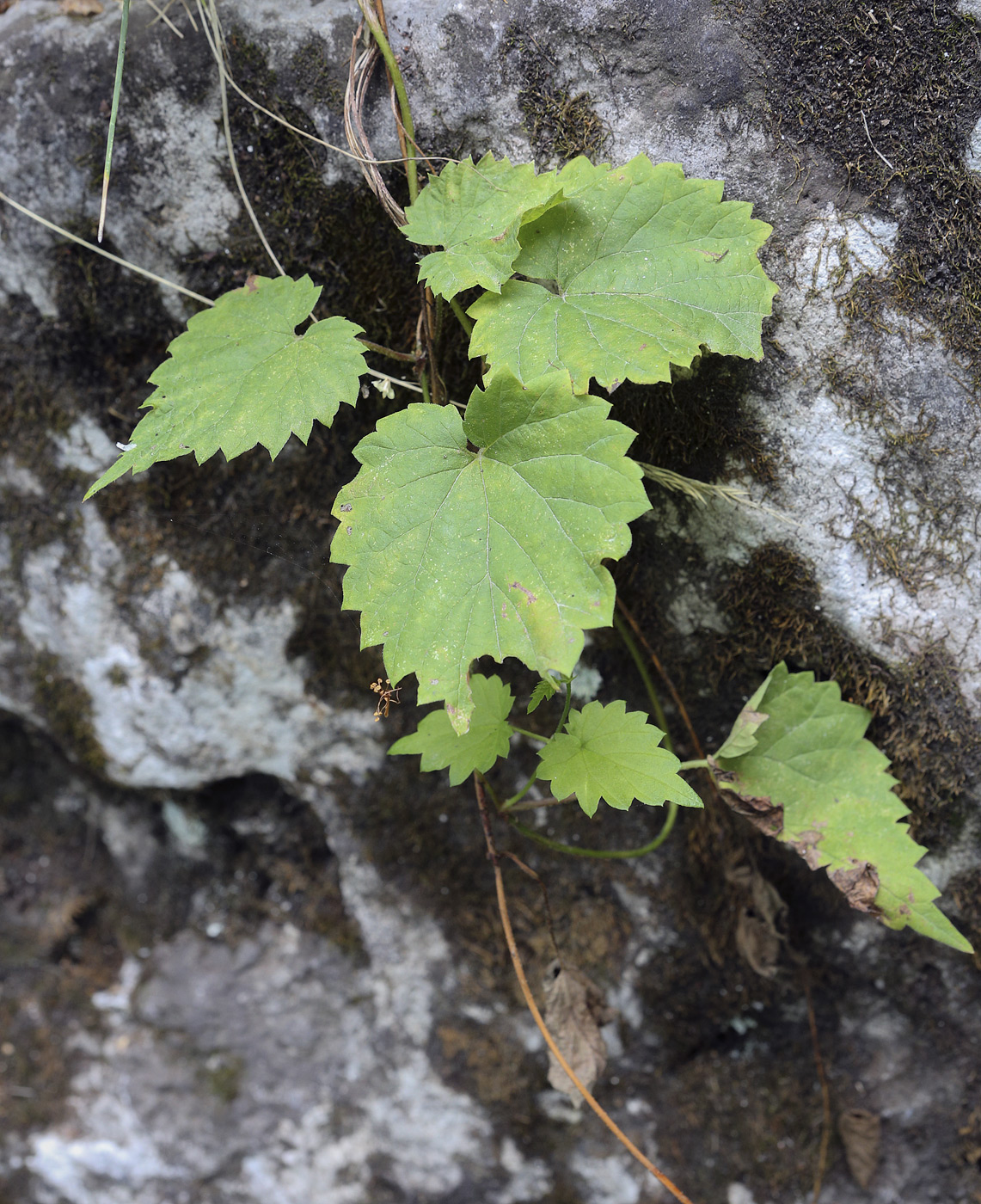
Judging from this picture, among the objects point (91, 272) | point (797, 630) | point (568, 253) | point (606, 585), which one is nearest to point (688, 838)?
point (797, 630)

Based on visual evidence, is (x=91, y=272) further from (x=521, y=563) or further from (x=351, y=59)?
(x=521, y=563)

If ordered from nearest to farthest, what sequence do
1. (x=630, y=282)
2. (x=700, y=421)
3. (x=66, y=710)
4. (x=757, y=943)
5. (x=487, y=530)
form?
(x=487, y=530) < (x=630, y=282) < (x=700, y=421) < (x=757, y=943) < (x=66, y=710)

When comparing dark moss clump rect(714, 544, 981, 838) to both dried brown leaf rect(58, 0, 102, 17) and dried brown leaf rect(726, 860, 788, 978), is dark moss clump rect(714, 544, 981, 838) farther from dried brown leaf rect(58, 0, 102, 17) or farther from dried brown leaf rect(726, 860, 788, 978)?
dried brown leaf rect(58, 0, 102, 17)

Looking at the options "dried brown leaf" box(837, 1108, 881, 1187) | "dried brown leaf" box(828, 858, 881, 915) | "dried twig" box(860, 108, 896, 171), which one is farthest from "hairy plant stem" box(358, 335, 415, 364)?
"dried brown leaf" box(837, 1108, 881, 1187)

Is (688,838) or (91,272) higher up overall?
(91,272)

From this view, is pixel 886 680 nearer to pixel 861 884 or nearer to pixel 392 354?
pixel 861 884

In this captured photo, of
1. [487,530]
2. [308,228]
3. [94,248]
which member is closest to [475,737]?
[487,530]
